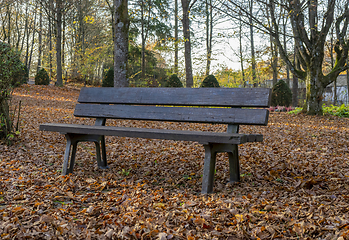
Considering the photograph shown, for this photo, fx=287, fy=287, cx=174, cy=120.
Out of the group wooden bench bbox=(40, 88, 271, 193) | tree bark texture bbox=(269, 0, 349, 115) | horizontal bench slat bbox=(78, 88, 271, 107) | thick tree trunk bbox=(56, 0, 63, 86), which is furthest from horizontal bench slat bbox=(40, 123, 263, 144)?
thick tree trunk bbox=(56, 0, 63, 86)

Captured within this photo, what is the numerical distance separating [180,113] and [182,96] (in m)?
0.22

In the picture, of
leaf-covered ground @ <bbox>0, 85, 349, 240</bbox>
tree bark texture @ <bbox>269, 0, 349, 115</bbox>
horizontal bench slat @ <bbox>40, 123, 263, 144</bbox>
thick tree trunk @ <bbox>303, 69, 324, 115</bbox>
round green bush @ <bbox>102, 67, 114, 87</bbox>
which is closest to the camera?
leaf-covered ground @ <bbox>0, 85, 349, 240</bbox>

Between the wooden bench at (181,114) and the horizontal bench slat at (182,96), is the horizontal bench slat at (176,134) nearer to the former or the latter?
the wooden bench at (181,114)

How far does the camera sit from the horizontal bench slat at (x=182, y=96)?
298cm

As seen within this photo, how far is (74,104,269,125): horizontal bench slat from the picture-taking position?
289 cm

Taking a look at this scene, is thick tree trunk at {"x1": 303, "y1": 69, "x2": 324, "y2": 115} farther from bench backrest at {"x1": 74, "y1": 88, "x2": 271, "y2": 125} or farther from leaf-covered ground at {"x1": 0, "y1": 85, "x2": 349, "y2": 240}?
bench backrest at {"x1": 74, "y1": 88, "x2": 271, "y2": 125}

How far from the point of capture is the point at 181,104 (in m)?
3.39

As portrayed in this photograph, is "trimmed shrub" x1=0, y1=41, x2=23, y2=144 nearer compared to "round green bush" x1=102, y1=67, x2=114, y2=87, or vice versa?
"trimmed shrub" x1=0, y1=41, x2=23, y2=144

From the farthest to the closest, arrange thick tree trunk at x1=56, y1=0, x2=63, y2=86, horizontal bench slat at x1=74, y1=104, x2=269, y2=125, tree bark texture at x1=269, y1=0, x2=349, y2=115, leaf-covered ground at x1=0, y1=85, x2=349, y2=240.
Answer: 1. thick tree trunk at x1=56, y1=0, x2=63, y2=86
2. tree bark texture at x1=269, y1=0, x2=349, y2=115
3. horizontal bench slat at x1=74, y1=104, x2=269, y2=125
4. leaf-covered ground at x1=0, y1=85, x2=349, y2=240

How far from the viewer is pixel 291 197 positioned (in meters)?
2.49

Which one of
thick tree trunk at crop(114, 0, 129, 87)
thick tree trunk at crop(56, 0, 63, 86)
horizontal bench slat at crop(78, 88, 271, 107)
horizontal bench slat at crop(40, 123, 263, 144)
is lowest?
horizontal bench slat at crop(40, 123, 263, 144)

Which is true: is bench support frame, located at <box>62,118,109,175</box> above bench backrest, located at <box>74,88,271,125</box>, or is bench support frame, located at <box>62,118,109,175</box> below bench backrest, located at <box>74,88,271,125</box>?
below

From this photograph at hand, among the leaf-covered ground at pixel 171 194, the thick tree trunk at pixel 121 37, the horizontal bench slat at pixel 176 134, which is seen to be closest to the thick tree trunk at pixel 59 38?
the thick tree trunk at pixel 121 37

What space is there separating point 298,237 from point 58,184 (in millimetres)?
2281
